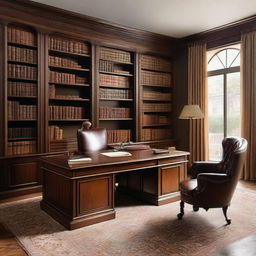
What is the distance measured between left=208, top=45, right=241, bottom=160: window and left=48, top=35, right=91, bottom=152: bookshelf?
103 inches

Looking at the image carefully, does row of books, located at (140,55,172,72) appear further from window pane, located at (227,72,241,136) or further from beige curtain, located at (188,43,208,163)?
window pane, located at (227,72,241,136)

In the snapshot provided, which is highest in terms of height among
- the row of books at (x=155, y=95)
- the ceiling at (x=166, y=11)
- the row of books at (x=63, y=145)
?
the ceiling at (x=166, y=11)

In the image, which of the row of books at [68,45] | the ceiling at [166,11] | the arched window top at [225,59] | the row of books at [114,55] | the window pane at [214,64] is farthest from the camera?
the window pane at [214,64]

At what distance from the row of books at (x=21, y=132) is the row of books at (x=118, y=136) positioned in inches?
56.2

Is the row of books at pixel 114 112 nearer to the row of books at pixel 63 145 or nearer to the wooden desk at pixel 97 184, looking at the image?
the row of books at pixel 63 145

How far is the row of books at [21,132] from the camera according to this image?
3.98m

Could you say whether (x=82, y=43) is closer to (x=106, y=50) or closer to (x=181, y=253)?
(x=106, y=50)

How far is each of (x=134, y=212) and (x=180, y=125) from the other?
3180 millimetres

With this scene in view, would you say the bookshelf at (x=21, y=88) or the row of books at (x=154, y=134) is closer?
the bookshelf at (x=21, y=88)

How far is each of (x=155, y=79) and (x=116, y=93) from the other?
1.07m

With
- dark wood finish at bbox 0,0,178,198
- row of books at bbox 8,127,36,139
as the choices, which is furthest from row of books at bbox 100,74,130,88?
row of books at bbox 8,127,36,139

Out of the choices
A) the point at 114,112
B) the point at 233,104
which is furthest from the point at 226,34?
the point at 114,112

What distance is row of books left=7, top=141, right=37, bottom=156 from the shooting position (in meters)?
3.95

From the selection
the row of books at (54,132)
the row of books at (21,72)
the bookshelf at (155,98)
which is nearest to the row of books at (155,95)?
the bookshelf at (155,98)
